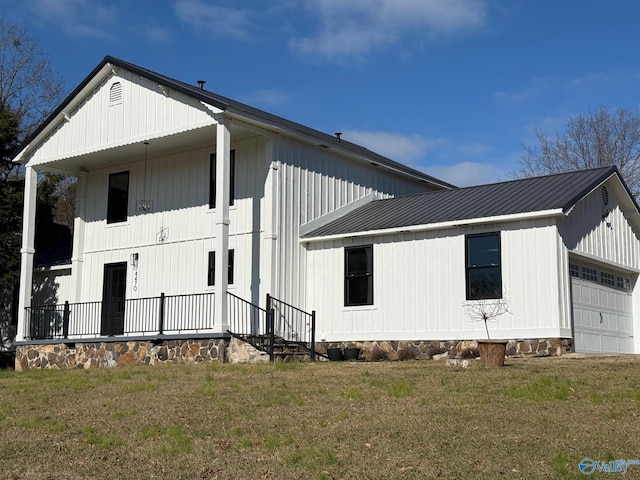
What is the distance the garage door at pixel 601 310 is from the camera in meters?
18.6

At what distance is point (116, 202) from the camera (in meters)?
23.9

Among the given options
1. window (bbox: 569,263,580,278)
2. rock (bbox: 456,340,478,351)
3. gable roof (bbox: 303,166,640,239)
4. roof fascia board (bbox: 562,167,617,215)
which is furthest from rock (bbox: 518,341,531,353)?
roof fascia board (bbox: 562,167,617,215)

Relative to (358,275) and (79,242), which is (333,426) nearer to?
(358,275)

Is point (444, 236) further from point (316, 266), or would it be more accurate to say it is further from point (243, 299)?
point (243, 299)

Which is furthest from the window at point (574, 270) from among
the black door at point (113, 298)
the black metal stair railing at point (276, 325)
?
the black door at point (113, 298)

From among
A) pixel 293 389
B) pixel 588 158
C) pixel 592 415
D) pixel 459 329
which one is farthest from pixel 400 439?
pixel 588 158

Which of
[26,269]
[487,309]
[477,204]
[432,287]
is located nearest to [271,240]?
[432,287]

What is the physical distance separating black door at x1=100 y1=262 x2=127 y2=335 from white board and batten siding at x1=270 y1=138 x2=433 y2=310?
477 cm

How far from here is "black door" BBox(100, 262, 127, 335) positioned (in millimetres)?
22469

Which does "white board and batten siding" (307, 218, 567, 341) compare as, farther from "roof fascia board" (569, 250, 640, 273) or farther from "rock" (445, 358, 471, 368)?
"rock" (445, 358, 471, 368)

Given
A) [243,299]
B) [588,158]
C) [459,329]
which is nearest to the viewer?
[459,329]

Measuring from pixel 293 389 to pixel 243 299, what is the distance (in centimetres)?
790

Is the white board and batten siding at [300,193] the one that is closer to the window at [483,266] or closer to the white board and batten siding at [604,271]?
the window at [483,266]

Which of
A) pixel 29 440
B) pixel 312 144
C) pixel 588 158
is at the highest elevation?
pixel 588 158
